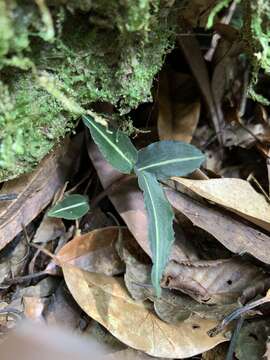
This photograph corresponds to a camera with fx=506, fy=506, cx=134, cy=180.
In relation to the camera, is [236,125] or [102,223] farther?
[236,125]

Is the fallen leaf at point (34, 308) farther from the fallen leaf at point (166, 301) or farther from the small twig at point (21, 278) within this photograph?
the fallen leaf at point (166, 301)

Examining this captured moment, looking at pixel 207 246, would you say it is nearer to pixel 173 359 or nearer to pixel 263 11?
pixel 173 359

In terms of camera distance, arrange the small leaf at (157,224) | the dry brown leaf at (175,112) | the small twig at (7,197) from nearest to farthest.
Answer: the small leaf at (157,224) < the small twig at (7,197) < the dry brown leaf at (175,112)

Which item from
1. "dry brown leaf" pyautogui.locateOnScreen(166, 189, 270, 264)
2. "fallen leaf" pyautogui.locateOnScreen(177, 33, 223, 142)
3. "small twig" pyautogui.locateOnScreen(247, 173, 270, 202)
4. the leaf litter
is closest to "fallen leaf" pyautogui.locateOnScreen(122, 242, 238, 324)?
the leaf litter

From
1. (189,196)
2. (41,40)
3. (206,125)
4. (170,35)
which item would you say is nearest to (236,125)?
(206,125)

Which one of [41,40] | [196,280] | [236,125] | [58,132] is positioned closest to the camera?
[41,40]

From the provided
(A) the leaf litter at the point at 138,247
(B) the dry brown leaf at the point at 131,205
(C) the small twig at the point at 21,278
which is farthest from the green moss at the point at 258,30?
(C) the small twig at the point at 21,278

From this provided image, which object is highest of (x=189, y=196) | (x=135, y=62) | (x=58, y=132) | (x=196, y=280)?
(x=135, y=62)

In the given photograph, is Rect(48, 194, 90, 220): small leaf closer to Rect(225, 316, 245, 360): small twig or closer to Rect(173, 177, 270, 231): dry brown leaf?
Rect(173, 177, 270, 231): dry brown leaf
